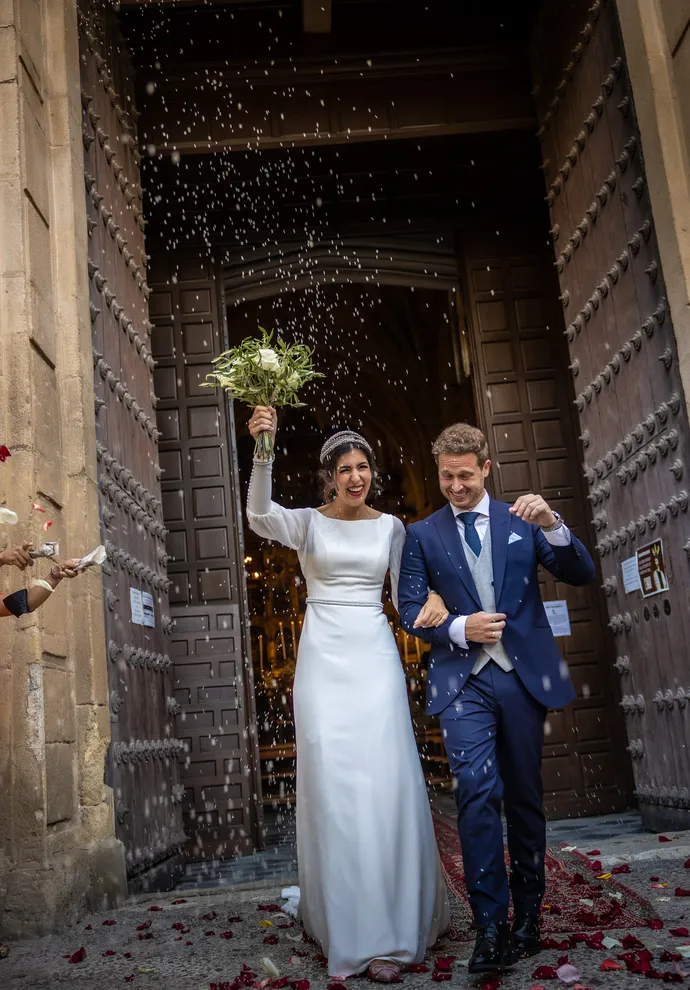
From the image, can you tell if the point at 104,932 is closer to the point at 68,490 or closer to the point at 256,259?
the point at 68,490

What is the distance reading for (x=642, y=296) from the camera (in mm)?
5805

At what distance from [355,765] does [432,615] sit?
2.20ft

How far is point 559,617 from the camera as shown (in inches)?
305

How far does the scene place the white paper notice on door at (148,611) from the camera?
21.0 feet

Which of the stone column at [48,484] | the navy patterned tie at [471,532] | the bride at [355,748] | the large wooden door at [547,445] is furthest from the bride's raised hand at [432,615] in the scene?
the large wooden door at [547,445]

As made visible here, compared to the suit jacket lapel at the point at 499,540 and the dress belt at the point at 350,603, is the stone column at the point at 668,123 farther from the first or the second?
the dress belt at the point at 350,603

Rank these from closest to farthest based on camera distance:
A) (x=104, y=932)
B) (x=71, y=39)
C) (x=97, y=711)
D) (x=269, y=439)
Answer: (x=269, y=439)
(x=104, y=932)
(x=97, y=711)
(x=71, y=39)

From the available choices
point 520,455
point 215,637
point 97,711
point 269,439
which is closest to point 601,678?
point 520,455

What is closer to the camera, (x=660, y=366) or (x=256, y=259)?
(x=660, y=366)

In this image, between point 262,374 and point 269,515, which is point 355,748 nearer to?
point 269,515

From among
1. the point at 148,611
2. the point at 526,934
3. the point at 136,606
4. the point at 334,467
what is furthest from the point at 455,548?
the point at 148,611

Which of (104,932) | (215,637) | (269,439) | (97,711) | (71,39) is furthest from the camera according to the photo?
(215,637)

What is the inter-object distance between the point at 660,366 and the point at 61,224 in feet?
11.0

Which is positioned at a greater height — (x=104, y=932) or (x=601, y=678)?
(x=601, y=678)
